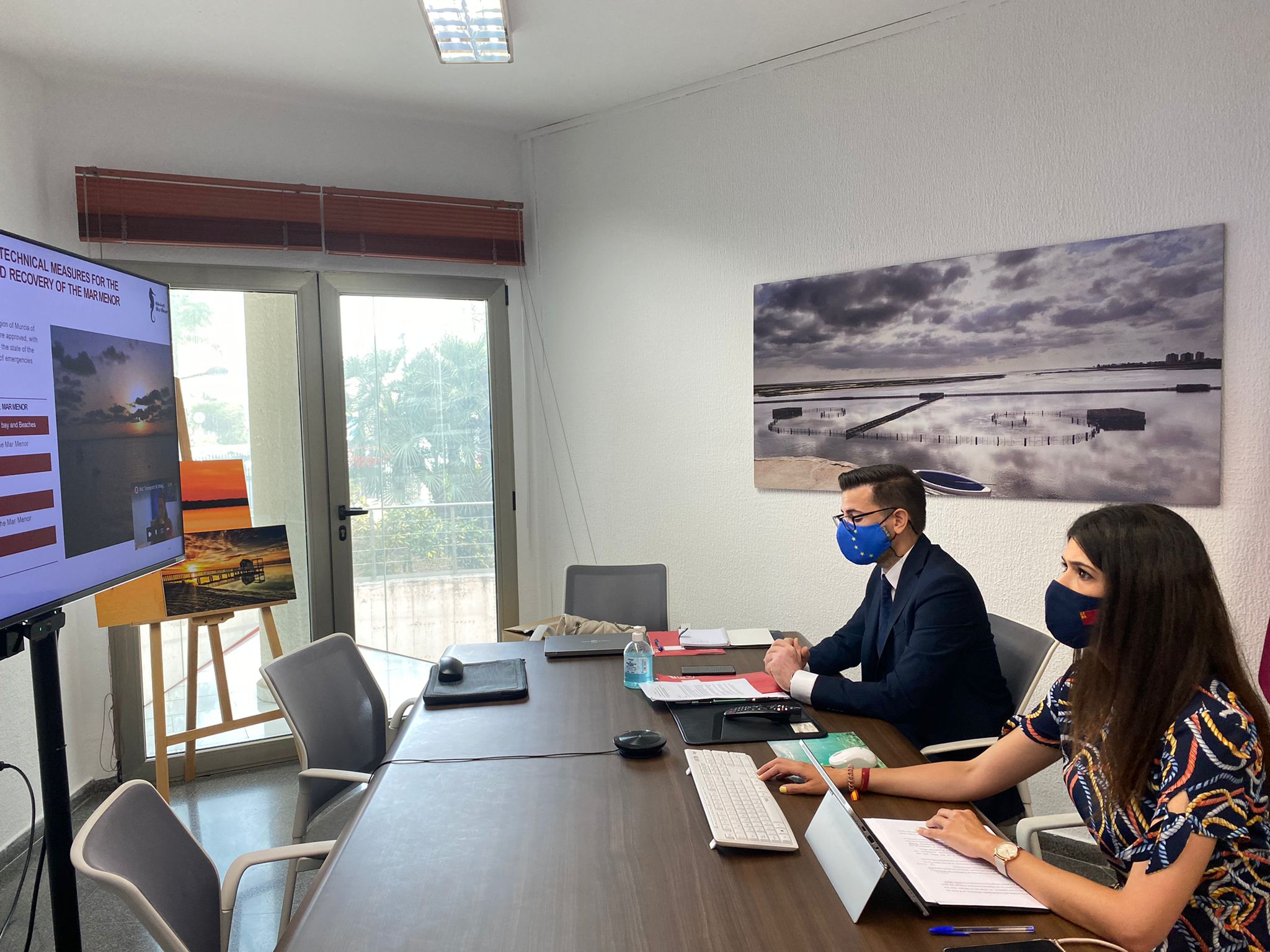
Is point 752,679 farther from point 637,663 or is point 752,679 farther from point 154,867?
point 154,867

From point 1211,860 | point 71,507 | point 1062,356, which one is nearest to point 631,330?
point 1062,356

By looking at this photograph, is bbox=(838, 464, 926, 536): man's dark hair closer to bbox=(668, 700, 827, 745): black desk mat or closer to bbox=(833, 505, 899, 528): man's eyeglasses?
bbox=(833, 505, 899, 528): man's eyeglasses

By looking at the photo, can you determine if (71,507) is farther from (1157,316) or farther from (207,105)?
(1157,316)

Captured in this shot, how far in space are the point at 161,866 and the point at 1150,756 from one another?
1.65m

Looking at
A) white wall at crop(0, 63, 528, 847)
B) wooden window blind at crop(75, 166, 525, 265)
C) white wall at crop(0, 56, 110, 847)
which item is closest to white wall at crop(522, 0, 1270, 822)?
wooden window blind at crop(75, 166, 525, 265)

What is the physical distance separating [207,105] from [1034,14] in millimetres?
3469

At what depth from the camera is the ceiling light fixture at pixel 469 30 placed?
306cm

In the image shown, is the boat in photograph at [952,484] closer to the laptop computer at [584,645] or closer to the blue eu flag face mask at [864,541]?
the blue eu flag face mask at [864,541]

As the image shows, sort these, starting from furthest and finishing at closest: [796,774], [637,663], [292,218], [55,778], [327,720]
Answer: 1. [292,218]
2. [637,663]
3. [327,720]
4. [55,778]
5. [796,774]

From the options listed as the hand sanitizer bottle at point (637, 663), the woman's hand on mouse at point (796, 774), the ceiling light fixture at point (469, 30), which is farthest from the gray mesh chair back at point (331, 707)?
the ceiling light fixture at point (469, 30)

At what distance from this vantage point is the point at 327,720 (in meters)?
2.38

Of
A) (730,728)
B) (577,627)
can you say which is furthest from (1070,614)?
(577,627)

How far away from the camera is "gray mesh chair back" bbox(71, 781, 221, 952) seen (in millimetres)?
1289

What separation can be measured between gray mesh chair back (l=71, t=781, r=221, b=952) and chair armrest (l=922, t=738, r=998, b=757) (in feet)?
5.29
